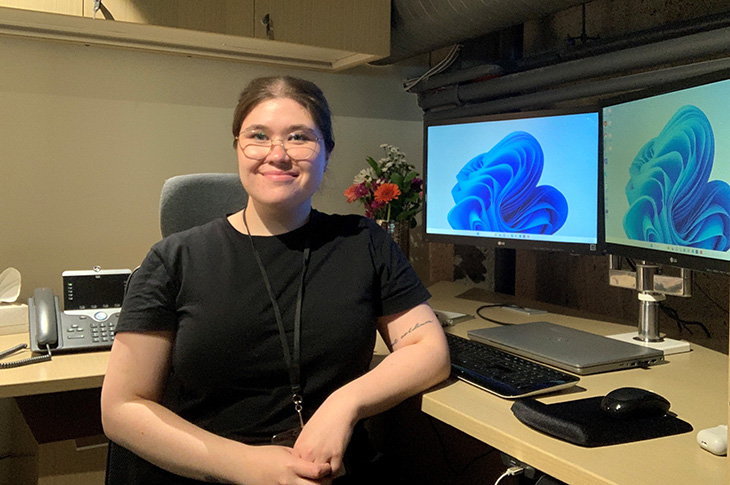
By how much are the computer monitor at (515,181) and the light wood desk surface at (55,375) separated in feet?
3.58

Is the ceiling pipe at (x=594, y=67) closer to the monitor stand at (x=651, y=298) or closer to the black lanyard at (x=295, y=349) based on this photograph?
the monitor stand at (x=651, y=298)

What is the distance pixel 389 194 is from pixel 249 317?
1101mm

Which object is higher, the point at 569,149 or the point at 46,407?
the point at 569,149

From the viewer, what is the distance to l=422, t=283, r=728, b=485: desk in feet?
2.73

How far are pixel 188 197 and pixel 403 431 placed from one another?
1.47 metres

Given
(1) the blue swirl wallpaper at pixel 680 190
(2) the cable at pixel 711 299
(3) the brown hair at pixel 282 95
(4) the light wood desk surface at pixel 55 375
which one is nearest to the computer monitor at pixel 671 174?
(1) the blue swirl wallpaper at pixel 680 190

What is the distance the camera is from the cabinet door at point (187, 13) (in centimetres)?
176

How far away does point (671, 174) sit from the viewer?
1.36 meters

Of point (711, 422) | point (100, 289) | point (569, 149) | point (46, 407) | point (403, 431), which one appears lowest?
point (403, 431)

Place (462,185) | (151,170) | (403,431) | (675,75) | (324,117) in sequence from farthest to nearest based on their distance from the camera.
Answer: (403,431) < (151,170) < (462,185) < (675,75) < (324,117)

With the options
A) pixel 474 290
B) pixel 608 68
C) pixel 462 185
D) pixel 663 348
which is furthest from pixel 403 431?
pixel 608 68

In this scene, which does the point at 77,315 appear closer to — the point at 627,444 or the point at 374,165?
the point at 374,165

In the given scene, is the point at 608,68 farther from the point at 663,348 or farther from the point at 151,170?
the point at 151,170

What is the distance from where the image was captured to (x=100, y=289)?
1.69 m
